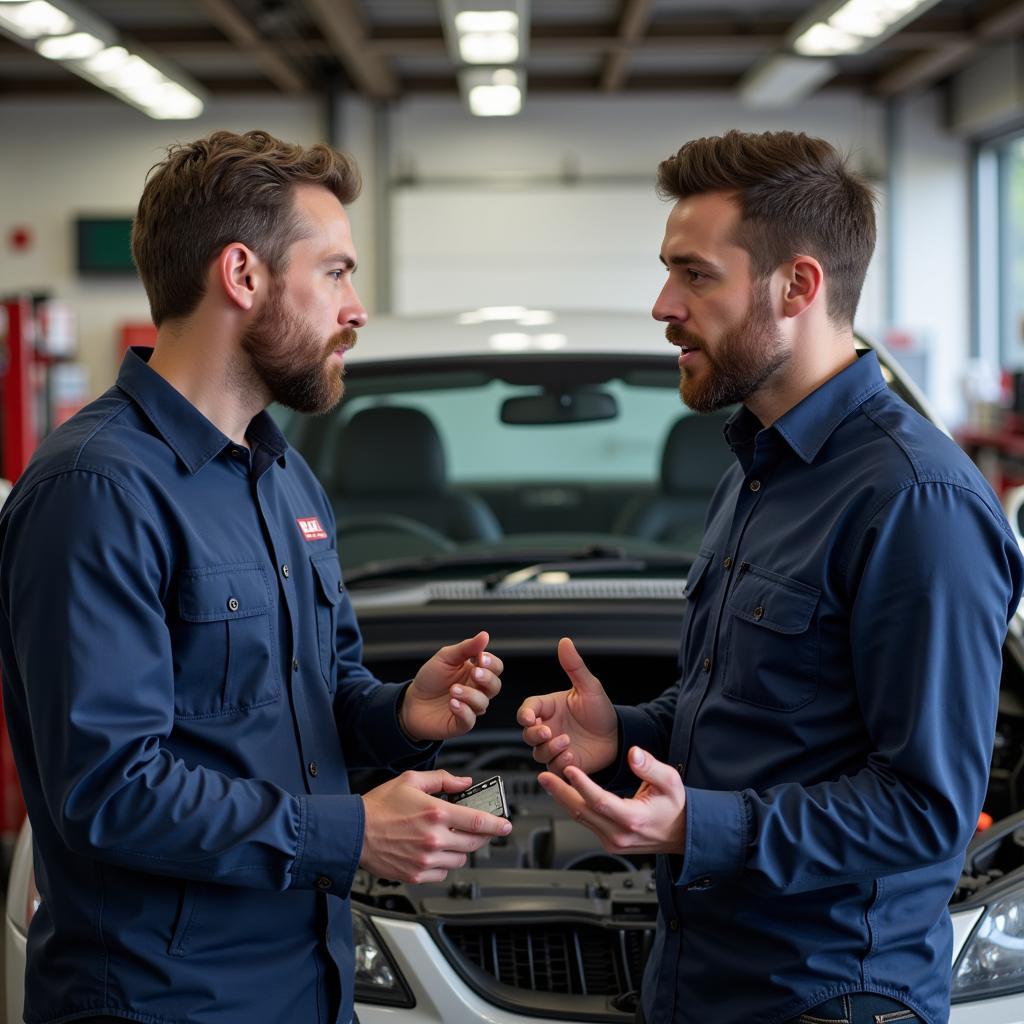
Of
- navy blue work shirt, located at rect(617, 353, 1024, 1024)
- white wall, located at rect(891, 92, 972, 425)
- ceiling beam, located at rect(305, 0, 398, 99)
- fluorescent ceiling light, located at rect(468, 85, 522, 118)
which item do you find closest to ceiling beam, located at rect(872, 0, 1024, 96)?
→ white wall, located at rect(891, 92, 972, 425)

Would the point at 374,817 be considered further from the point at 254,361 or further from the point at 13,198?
the point at 13,198

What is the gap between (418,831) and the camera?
4.49ft

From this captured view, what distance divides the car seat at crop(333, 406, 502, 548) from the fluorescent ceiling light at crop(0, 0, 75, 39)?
4.42 meters

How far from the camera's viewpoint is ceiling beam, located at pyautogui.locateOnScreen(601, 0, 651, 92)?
8.19 m

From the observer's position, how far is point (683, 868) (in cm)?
134

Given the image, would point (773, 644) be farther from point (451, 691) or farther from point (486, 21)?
point (486, 21)

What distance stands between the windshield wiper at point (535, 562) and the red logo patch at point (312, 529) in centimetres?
77

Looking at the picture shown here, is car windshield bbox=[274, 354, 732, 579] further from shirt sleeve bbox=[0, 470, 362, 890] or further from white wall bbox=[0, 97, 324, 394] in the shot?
white wall bbox=[0, 97, 324, 394]

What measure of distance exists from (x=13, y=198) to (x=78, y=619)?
426 inches

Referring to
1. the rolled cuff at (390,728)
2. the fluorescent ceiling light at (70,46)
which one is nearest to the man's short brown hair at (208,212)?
the rolled cuff at (390,728)

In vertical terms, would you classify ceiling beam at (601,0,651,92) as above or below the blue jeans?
above

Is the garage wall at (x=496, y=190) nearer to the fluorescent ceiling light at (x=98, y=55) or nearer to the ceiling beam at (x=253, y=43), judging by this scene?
the ceiling beam at (x=253, y=43)

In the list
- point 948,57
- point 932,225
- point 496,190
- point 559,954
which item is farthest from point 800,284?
point 932,225

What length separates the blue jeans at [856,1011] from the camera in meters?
1.35
